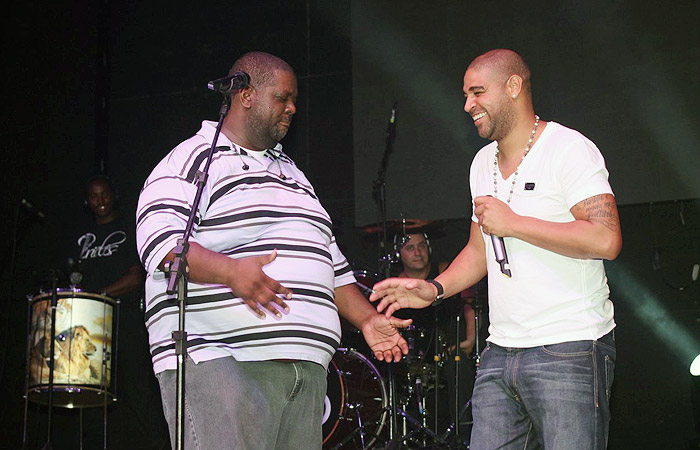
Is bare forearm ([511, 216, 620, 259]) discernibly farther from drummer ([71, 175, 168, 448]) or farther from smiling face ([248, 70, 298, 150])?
drummer ([71, 175, 168, 448])

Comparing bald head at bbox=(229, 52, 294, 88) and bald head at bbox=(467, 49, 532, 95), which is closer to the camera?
bald head at bbox=(467, 49, 532, 95)

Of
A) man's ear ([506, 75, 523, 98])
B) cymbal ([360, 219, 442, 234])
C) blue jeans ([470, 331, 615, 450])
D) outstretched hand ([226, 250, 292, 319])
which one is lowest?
blue jeans ([470, 331, 615, 450])

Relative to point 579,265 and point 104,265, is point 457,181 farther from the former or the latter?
point 579,265

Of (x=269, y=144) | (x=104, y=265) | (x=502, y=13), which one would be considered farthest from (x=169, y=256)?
(x=502, y=13)

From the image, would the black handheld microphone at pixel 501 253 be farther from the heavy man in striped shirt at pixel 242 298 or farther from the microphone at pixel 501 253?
the heavy man in striped shirt at pixel 242 298

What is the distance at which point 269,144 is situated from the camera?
318cm

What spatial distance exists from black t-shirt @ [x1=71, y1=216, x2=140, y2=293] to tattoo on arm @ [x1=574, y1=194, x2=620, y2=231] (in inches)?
188

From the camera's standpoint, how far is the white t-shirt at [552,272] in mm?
2748

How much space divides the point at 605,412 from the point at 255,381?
116cm

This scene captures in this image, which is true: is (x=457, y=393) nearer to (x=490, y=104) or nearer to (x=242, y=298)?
(x=490, y=104)

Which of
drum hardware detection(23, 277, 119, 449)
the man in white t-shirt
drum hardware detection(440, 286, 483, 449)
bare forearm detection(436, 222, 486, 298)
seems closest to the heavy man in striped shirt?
bare forearm detection(436, 222, 486, 298)

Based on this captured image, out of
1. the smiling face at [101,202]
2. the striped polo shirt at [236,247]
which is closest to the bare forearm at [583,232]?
the striped polo shirt at [236,247]

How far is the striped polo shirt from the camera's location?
269 cm

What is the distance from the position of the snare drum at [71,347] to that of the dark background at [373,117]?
40cm
